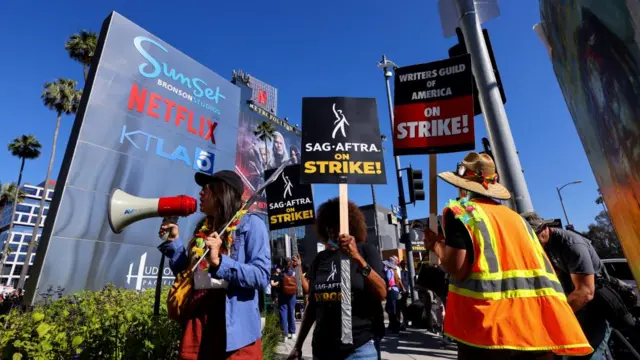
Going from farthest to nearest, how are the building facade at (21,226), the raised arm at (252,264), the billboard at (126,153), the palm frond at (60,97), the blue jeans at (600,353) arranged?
the building facade at (21,226), the palm frond at (60,97), the billboard at (126,153), the blue jeans at (600,353), the raised arm at (252,264)

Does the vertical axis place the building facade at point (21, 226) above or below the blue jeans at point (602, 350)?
above

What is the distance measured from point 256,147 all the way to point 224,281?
48843 mm

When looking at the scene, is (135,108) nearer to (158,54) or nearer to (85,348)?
(158,54)

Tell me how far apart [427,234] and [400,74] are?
3286mm

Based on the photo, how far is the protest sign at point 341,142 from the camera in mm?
3779

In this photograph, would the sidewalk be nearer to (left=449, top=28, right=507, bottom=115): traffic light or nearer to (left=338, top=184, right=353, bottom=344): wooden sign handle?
(left=338, top=184, right=353, bottom=344): wooden sign handle

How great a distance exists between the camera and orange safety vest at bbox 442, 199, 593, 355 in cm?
156

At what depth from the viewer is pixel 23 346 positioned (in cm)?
248

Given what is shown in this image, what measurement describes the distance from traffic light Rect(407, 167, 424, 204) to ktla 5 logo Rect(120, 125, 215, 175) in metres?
7.99

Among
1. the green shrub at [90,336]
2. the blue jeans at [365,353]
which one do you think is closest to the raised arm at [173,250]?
the green shrub at [90,336]

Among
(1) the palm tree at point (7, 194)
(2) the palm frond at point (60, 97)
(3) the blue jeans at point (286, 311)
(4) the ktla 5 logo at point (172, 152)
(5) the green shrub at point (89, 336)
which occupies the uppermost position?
(2) the palm frond at point (60, 97)

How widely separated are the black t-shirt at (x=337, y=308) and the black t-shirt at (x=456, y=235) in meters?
1.03

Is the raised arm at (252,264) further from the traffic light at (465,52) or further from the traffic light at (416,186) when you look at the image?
the traffic light at (416,186)

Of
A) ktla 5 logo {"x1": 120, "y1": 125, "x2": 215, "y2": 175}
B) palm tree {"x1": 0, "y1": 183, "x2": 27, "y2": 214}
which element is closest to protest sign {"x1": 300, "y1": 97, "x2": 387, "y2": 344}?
ktla 5 logo {"x1": 120, "y1": 125, "x2": 215, "y2": 175}
